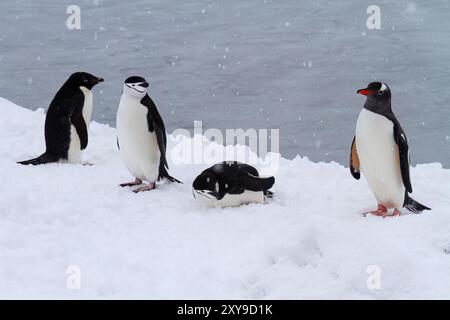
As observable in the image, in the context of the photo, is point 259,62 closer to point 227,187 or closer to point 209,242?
point 227,187

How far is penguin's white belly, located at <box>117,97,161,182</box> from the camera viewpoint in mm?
5953

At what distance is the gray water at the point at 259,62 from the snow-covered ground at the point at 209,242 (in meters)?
8.53

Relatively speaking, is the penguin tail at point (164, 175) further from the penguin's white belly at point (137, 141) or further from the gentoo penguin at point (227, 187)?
the gentoo penguin at point (227, 187)

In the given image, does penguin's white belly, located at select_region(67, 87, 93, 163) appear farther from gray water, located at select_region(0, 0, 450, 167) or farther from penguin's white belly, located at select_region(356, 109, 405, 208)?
gray water, located at select_region(0, 0, 450, 167)

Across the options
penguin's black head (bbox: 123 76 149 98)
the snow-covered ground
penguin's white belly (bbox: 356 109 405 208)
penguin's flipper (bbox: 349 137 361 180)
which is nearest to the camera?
the snow-covered ground

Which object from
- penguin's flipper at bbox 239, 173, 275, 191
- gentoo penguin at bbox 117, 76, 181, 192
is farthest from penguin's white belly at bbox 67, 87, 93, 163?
penguin's flipper at bbox 239, 173, 275, 191

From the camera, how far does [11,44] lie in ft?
94.1

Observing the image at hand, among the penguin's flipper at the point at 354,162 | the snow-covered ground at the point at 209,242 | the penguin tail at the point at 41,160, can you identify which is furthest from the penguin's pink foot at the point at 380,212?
the penguin tail at the point at 41,160

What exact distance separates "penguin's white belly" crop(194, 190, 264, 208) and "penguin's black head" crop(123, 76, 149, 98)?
109 cm

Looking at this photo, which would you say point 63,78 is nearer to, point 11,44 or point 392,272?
point 11,44

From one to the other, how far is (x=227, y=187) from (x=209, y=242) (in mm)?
847

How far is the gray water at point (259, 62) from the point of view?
17172 mm

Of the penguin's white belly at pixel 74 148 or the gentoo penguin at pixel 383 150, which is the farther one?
the penguin's white belly at pixel 74 148

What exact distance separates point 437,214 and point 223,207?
5.28ft
